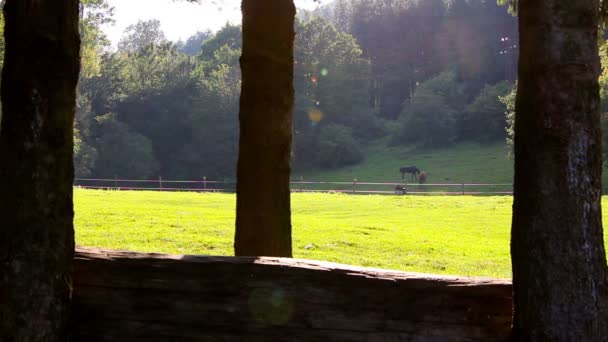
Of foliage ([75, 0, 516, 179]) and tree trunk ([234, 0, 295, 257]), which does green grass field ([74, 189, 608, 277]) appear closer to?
tree trunk ([234, 0, 295, 257])

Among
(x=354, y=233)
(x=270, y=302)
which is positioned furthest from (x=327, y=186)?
(x=270, y=302)

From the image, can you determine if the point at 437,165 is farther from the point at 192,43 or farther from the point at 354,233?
the point at 192,43

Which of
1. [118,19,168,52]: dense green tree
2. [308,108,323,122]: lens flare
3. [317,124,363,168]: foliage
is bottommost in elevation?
[317,124,363,168]: foliage

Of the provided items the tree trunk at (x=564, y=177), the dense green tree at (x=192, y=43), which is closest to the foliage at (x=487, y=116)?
the tree trunk at (x=564, y=177)

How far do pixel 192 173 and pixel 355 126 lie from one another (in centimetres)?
2091

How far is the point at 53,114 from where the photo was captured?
4.33 metres

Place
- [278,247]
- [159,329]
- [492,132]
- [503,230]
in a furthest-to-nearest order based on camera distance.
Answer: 1. [492,132]
2. [503,230]
3. [278,247]
4. [159,329]

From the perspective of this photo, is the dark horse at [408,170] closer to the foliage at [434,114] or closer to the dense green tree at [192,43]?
the foliage at [434,114]

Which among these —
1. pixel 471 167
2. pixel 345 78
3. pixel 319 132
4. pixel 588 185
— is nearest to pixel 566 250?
pixel 588 185

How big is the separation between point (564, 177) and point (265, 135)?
10.7 ft

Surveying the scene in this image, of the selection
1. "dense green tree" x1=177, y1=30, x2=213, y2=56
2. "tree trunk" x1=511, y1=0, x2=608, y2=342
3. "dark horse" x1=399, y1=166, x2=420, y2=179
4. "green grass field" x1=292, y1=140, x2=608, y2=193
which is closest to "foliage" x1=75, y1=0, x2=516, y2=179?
"green grass field" x1=292, y1=140, x2=608, y2=193

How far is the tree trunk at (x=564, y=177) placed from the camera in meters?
3.91

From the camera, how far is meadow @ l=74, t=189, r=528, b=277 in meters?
14.3

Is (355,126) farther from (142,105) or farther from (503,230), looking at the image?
(503,230)
